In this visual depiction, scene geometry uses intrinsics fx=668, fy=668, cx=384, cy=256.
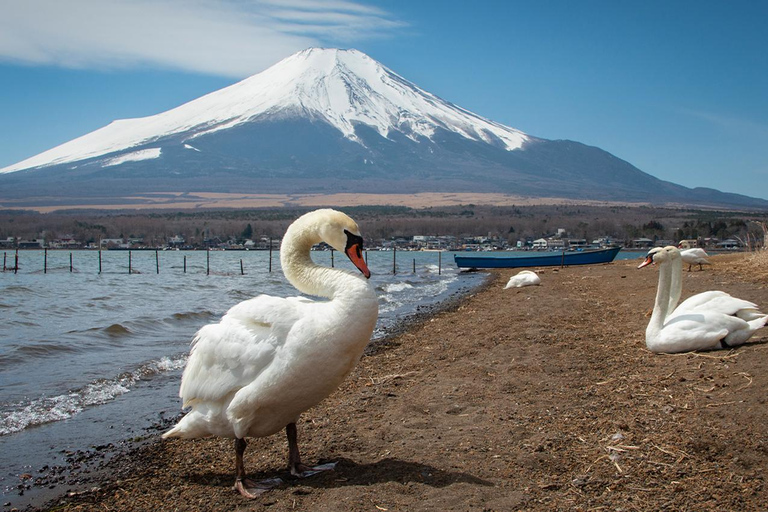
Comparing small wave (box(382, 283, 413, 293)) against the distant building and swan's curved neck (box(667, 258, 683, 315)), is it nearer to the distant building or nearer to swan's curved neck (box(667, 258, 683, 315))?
swan's curved neck (box(667, 258, 683, 315))

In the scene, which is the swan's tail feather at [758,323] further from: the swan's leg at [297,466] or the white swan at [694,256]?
the white swan at [694,256]

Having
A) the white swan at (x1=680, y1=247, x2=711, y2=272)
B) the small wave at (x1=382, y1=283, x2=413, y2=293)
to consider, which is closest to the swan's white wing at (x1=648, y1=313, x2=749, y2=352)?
the white swan at (x1=680, y1=247, x2=711, y2=272)

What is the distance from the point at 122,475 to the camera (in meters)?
6.78

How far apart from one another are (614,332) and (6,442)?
9.56 metres

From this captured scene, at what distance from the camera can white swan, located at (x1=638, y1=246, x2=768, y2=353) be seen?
8.64 meters

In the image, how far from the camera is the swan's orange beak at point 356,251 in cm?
547

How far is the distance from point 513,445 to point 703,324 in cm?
442

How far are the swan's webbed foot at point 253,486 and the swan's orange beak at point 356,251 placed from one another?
6.27 ft

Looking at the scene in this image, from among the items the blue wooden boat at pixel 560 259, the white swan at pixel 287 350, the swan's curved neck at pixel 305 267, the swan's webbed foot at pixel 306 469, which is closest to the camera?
the white swan at pixel 287 350

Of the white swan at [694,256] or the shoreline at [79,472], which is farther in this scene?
the white swan at [694,256]

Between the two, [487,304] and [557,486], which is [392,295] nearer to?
[487,304]

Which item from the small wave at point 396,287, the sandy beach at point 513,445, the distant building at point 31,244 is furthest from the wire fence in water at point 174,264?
the sandy beach at point 513,445

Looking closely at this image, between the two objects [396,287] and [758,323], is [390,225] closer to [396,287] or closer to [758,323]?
[396,287]

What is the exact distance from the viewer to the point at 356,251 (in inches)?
217
